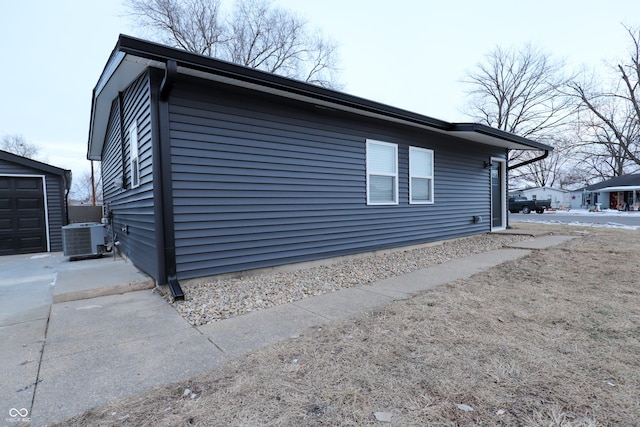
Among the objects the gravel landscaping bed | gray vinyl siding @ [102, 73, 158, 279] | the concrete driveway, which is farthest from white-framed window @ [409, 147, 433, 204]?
the concrete driveway

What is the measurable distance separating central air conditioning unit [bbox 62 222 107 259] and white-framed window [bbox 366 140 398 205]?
5.25 meters

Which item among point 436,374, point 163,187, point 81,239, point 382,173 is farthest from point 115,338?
point 382,173

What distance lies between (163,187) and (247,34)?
52.9ft

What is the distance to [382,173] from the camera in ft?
20.8

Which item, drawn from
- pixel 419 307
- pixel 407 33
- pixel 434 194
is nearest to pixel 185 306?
pixel 419 307

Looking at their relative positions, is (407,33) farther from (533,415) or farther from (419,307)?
(533,415)

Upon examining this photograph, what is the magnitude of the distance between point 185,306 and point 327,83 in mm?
17788

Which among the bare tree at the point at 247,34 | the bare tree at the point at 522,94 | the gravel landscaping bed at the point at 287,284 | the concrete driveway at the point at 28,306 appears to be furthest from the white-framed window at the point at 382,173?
the bare tree at the point at 522,94

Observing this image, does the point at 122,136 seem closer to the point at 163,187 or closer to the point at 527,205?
the point at 163,187

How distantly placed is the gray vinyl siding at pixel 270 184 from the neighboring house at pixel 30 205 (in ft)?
20.4

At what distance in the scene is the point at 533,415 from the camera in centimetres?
161

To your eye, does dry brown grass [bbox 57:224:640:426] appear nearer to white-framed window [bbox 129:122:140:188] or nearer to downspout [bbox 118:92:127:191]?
white-framed window [bbox 129:122:140:188]

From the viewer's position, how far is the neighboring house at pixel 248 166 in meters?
3.79

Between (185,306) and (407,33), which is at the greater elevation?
(407,33)
